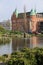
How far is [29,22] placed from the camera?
73.8 meters

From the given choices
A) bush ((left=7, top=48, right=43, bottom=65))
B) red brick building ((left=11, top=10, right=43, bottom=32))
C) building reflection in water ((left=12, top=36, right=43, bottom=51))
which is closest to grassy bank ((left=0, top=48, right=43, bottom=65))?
bush ((left=7, top=48, right=43, bottom=65))

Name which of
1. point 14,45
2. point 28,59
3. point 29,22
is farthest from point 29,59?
point 29,22

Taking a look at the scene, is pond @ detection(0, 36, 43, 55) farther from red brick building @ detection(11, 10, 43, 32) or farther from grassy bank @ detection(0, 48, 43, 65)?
red brick building @ detection(11, 10, 43, 32)

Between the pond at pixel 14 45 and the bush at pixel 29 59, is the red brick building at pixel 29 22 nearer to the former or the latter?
the pond at pixel 14 45

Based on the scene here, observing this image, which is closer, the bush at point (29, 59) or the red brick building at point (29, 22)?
the bush at point (29, 59)

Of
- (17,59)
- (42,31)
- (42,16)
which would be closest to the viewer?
(17,59)

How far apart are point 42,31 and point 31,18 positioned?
213 inches

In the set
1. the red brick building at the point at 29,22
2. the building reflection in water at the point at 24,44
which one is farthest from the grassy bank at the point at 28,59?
the red brick building at the point at 29,22

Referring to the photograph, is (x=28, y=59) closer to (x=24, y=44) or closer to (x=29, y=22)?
(x=24, y=44)

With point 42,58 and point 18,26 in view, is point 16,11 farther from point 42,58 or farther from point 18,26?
point 42,58

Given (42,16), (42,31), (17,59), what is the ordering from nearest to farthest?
(17,59) → (42,31) → (42,16)

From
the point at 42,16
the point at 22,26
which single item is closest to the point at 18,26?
the point at 22,26

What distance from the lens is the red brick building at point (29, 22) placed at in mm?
72750

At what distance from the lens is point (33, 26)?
72750 millimetres
